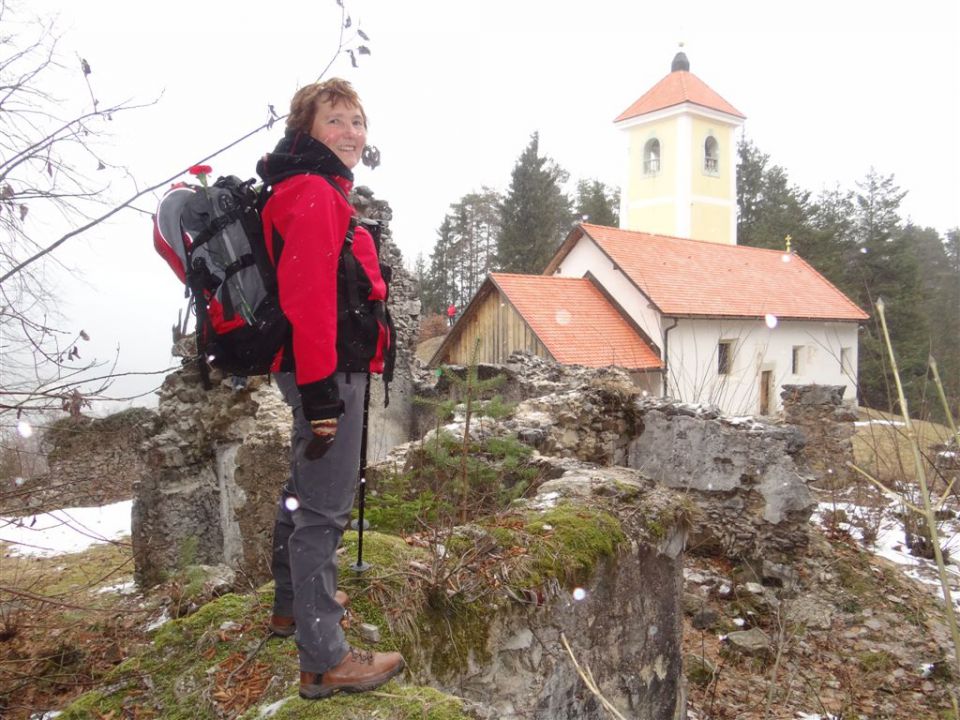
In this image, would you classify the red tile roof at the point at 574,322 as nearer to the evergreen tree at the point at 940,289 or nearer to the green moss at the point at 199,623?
the evergreen tree at the point at 940,289

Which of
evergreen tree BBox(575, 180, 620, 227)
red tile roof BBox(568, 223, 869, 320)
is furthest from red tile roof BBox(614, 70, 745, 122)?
red tile roof BBox(568, 223, 869, 320)

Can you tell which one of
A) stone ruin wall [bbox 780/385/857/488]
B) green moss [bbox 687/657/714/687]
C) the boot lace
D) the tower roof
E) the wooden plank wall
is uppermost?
the tower roof

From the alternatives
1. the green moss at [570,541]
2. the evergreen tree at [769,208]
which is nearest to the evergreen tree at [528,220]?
the evergreen tree at [769,208]

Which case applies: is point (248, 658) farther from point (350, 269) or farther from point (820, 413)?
point (820, 413)

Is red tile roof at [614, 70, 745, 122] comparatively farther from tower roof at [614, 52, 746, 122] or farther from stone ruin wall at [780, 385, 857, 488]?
stone ruin wall at [780, 385, 857, 488]

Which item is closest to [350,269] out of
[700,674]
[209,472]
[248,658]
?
[248,658]

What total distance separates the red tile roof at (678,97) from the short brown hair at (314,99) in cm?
2997

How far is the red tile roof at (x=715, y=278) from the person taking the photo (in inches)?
818

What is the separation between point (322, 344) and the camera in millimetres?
2135

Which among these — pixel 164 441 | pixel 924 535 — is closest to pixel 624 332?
pixel 924 535

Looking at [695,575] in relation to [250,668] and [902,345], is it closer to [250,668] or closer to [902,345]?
[250,668]

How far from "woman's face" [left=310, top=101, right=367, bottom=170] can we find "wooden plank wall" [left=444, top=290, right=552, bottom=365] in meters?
15.4

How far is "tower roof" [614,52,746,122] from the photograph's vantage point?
2988 cm

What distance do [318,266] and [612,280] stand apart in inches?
773
